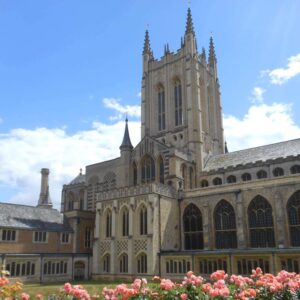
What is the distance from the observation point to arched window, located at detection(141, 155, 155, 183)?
162 feet

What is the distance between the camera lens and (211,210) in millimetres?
40688

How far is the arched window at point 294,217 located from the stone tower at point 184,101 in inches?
675

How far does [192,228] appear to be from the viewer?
42375 mm

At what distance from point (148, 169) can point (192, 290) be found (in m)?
39.2

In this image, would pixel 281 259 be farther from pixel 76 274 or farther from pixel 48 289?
pixel 76 274

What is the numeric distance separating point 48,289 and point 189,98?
3414 centimetres

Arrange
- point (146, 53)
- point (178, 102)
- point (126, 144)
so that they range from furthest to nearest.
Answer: point (146, 53), point (178, 102), point (126, 144)

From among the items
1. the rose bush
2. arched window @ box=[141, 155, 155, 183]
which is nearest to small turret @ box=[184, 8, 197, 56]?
arched window @ box=[141, 155, 155, 183]

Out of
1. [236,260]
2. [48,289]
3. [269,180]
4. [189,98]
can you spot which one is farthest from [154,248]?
[189,98]

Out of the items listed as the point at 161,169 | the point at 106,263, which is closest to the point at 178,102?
the point at 161,169

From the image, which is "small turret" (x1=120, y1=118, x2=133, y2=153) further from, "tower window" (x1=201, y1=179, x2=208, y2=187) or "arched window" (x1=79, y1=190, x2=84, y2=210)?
"arched window" (x1=79, y1=190, x2=84, y2=210)

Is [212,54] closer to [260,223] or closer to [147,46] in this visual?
[147,46]

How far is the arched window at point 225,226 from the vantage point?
3912 centimetres

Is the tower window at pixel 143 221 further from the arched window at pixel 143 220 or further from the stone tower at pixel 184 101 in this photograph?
the stone tower at pixel 184 101
